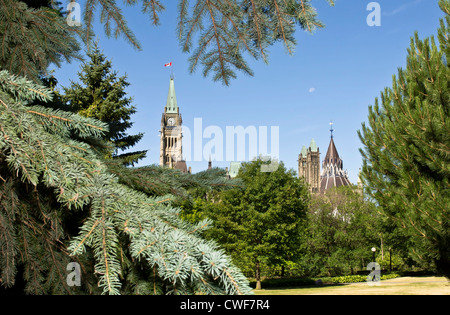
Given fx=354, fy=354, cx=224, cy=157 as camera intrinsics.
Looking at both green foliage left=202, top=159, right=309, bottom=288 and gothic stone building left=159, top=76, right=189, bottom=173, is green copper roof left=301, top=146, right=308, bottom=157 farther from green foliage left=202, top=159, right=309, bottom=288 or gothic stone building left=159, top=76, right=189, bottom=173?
green foliage left=202, top=159, right=309, bottom=288

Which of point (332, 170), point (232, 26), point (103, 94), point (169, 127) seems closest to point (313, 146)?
point (332, 170)

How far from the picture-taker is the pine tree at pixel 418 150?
10703 mm

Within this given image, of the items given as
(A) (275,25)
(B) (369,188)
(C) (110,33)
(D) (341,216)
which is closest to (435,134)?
(B) (369,188)

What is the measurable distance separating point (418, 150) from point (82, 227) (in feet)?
39.6

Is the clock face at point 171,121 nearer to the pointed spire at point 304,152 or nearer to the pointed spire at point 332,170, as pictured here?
the pointed spire at point 304,152

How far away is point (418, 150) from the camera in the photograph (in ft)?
37.3

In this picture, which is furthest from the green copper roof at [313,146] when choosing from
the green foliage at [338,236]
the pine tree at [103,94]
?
the pine tree at [103,94]

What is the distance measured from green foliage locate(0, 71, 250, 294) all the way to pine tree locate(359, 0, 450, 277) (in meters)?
11.0

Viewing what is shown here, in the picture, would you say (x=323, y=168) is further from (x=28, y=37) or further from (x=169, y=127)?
(x=28, y=37)

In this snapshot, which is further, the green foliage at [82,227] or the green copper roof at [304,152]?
the green copper roof at [304,152]

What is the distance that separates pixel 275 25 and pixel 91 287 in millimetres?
2495

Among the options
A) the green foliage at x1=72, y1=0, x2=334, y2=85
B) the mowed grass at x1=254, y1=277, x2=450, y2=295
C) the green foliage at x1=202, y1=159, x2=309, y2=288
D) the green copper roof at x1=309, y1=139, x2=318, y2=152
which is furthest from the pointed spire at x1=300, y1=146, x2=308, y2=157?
the green foliage at x1=72, y1=0, x2=334, y2=85

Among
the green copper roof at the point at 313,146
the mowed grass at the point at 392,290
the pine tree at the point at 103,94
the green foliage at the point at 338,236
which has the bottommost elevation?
the mowed grass at the point at 392,290

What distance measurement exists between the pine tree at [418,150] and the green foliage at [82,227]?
11018mm
